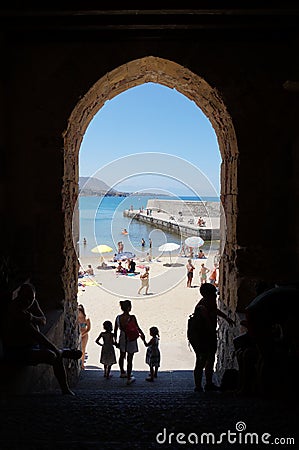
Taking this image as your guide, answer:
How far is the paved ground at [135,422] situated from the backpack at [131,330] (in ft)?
6.92

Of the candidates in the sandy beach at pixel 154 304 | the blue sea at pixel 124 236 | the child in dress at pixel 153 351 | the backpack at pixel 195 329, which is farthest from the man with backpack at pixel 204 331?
the blue sea at pixel 124 236

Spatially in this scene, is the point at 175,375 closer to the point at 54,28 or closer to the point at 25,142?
the point at 25,142

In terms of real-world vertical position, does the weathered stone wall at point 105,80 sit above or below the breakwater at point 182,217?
below

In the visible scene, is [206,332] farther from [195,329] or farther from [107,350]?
[107,350]

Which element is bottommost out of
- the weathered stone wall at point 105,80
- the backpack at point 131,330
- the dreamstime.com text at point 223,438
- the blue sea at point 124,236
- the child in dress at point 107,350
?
the dreamstime.com text at point 223,438

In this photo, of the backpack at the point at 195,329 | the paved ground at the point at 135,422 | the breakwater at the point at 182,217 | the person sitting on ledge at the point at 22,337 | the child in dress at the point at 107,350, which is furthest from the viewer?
the breakwater at the point at 182,217

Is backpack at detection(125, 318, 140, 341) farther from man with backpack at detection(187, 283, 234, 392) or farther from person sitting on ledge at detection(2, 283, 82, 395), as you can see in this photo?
person sitting on ledge at detection(2, 283, 82, 395)

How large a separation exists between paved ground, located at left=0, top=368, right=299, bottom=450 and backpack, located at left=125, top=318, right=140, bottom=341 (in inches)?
83.1

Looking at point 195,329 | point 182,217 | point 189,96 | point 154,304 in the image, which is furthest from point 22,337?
point 182,217

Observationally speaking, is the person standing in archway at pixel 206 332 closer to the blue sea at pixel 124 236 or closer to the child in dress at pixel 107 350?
the child in dress at pixel 107 350

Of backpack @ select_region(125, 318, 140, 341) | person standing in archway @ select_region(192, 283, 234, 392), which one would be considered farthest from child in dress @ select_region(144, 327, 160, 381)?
person standing in archway @ select_region(192, 283, 234, 392)

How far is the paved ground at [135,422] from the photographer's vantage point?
179 centimetres

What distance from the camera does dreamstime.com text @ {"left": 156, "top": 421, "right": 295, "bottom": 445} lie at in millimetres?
1797

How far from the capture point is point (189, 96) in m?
5.21
